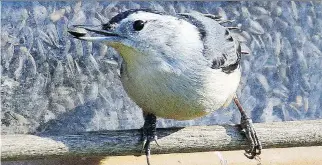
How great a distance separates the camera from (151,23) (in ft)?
10.0

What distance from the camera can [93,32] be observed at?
2910 millimetres

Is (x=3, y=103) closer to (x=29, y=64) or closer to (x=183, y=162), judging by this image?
(x=29, y=64)

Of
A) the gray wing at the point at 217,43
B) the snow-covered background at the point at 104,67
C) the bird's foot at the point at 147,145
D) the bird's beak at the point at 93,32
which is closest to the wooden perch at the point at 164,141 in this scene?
the bird's foot at the point at 147,145

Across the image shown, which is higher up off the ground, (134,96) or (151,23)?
(151,23)

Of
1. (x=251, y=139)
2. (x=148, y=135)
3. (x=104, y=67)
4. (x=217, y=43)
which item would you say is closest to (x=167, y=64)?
(x=148, y=135)

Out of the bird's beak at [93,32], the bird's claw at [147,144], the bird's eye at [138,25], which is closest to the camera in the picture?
the bird's beak at [93,32]

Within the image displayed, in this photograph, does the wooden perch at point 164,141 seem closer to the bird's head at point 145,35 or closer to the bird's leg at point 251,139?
the bird's leg at point 251,139

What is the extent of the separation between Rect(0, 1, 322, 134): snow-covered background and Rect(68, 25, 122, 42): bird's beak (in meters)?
0.73

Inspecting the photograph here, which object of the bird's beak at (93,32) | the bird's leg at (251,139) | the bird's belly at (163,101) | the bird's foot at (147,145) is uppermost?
the bird's beak at (93,32)

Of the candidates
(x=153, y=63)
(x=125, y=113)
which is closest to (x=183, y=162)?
(x=125, y=113)

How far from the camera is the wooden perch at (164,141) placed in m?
2.97

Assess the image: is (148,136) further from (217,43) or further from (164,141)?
(217,43)

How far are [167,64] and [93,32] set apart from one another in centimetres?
32

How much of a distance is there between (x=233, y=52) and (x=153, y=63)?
2.06ft
